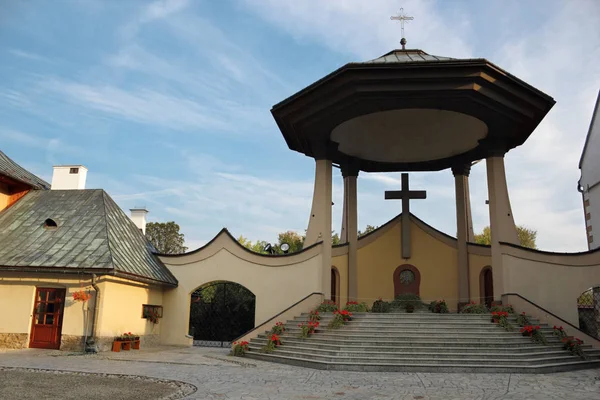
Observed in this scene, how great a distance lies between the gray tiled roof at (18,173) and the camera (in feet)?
59.4

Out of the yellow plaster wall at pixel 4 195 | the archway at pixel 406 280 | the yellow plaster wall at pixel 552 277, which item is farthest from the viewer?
the archway at pixel 406 280

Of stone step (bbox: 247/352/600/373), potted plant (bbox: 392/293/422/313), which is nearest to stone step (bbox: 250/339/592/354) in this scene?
stone step (bbox: 247/352/600/373)

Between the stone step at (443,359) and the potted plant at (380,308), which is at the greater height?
the potted plant at (380,308)

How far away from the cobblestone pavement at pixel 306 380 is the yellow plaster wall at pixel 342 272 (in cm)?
740

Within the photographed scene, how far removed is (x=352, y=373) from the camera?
36.4 ft

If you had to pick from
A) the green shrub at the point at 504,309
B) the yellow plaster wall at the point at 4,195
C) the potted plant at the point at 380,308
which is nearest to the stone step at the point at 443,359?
the green shrub at the point at 504,309

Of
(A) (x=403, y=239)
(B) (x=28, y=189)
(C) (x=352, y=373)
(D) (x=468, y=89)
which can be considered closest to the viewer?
(C) (x=352, y=373)

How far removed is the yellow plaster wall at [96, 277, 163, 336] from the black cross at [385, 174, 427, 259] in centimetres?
1030

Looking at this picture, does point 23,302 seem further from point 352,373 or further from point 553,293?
point 553,293

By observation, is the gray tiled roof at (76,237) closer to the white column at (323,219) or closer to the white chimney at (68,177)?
the white chimney at (68,177)

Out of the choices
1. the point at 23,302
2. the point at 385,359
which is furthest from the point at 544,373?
the point at 23,302

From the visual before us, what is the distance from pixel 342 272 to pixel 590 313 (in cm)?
962

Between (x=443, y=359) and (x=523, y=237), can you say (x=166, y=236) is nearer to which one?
(x=523, y=237)

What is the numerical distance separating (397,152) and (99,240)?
40.8ft
